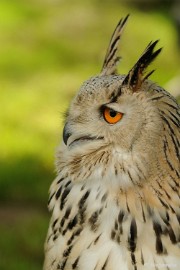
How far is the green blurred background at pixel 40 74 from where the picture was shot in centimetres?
614

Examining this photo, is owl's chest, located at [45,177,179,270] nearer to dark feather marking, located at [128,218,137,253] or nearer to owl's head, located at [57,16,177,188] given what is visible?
dark feather marking, located at [128,218,137,253]

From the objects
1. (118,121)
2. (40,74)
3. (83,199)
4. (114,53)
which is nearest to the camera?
(118,121)

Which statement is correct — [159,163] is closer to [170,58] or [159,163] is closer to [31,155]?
[31,155]

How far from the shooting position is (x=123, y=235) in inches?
125

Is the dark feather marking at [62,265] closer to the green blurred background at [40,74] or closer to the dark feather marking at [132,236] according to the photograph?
the dark feather marking at [132,236]

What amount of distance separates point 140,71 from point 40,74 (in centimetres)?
718

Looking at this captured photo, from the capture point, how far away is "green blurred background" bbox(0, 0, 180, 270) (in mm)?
6137

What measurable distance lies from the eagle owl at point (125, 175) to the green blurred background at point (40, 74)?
792mm

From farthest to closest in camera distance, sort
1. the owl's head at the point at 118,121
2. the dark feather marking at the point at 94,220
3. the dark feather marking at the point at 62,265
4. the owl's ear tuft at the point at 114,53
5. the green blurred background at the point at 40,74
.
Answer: the green blurred background at the point at 40,74 < the owl's ear tuft at the point at 114,53 < the dark feather marking at the point at 62,265 < the dark feather marking at the point at 94,220 < the owl's head at the point at 118,121

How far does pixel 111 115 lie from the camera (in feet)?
10.4

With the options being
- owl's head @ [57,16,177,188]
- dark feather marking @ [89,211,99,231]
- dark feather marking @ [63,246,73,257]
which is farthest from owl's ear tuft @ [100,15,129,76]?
dark feather marking @ [63,246,73,257]

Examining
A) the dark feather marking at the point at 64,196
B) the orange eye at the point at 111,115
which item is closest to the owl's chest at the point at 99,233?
the dark feather marking at the point at 64,196

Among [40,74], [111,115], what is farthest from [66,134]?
[40,74]

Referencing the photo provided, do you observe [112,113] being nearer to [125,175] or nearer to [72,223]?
[125,175]
